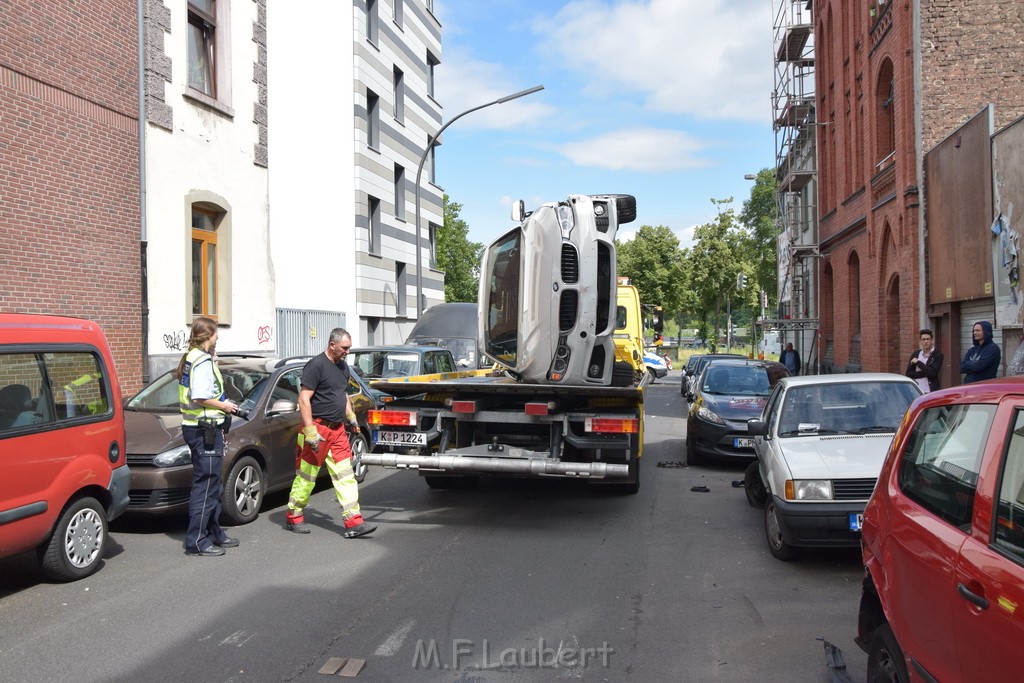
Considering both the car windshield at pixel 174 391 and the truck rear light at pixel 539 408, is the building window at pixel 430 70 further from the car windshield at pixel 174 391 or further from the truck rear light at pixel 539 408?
the truck rear light at pixel 539 408

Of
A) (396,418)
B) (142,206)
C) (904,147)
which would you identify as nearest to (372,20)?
(142,206)

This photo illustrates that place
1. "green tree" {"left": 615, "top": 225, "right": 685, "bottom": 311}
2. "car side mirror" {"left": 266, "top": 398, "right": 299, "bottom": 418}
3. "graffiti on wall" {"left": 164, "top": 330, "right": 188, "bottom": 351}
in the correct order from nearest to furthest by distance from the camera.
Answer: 1. "car side mirror" {"left": 266, "top": 398, "right": 299, "bottom": 418}
2. "graffiti on wall" {"left": 164, "top": 330, "right": 188, "bottom": 351}
3. "green tree" {"left": 615, "top": 225, "right": 685, "bottom": 311}

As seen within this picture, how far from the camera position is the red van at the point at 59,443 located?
215 inches

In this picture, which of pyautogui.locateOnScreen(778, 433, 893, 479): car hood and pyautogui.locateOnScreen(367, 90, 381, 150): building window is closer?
pyautogui.locateOnScreen(778, 433, 893, 479): car hood

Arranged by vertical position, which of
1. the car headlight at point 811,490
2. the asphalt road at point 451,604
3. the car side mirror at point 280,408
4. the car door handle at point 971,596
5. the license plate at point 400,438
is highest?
the car side mirror at point 280,408

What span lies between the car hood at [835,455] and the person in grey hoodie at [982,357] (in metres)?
4.57

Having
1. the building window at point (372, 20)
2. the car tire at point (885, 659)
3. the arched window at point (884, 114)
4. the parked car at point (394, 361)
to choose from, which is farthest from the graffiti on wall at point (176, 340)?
the arched window at point (884, 114)

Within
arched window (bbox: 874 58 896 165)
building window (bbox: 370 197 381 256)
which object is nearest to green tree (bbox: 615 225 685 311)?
building window (bbox: 370 197 381 256)

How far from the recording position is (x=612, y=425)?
748cm

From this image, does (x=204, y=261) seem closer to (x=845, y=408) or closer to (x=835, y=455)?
(x=845, y=408)

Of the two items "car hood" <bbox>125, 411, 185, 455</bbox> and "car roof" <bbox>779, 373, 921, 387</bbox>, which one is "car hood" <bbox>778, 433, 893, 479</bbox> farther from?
"car hood" <bbox>125, 411, 185, 455</bbox>

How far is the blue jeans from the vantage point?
6.67 metres

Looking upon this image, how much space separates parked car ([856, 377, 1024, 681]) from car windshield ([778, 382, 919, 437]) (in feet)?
12.2

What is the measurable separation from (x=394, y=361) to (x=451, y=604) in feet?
25.4
